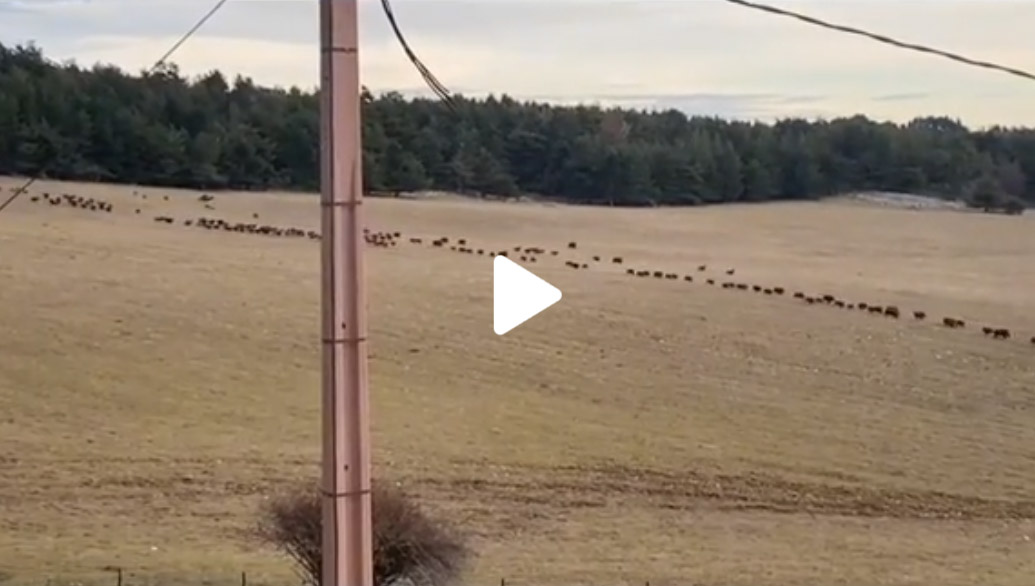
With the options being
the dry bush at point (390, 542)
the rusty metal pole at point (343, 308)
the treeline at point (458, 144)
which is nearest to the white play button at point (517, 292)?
the rusty metal pole at point (343, 308)

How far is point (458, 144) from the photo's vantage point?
786 inches

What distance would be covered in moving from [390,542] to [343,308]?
5.36m

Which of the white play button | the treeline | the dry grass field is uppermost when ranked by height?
the treeline

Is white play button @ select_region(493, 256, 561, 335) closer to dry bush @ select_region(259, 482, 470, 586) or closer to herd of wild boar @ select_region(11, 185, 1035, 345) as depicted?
dry bush @ select_region(259, 482, 470, 586)

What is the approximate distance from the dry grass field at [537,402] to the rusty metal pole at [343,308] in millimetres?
8252

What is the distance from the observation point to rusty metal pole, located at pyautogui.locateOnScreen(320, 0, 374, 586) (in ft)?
12.1

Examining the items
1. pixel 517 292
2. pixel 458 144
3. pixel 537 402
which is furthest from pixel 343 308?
pixel 537 402

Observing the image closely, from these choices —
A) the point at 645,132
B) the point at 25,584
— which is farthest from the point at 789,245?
the point at 25,584

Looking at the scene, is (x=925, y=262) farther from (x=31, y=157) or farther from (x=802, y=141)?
(x=31, y=157)

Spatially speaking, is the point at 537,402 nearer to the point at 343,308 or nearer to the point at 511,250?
the point at 511,250

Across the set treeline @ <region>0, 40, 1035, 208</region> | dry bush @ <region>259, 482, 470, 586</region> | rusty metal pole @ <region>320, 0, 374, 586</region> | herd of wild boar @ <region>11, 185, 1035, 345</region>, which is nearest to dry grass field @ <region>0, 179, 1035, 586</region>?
herd of wild boar @ <region>11, 185, 1035, 345</region>

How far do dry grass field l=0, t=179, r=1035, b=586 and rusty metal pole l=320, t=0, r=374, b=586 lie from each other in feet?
27.1

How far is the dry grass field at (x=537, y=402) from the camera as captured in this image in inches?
586

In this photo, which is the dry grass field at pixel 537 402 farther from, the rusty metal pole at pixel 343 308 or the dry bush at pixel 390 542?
the rusty metal pole at pixel 343 308
